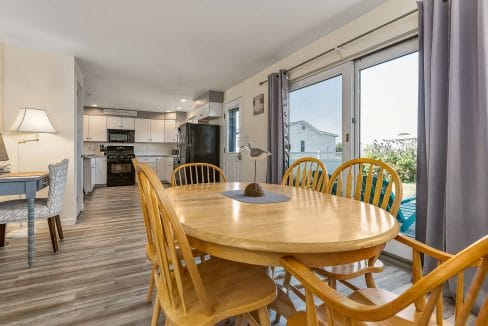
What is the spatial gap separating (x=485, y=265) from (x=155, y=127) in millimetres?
8124

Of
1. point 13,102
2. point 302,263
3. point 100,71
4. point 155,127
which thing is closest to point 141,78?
point 100,71

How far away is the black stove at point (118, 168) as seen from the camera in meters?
6.95

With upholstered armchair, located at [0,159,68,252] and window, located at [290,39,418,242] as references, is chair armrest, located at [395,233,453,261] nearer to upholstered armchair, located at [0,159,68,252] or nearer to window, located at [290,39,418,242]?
window, located at [290,39,418,242]

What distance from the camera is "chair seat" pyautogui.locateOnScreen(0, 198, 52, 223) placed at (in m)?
2.17

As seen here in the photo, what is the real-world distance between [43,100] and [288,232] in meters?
3.75

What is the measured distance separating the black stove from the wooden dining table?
21.7 ft

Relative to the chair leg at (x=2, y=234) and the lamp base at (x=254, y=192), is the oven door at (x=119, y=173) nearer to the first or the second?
the chair leg at (x=2, y=234)

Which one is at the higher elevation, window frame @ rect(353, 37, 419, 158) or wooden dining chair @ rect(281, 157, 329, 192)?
window frame @ rect(353, 37, 419, 158)

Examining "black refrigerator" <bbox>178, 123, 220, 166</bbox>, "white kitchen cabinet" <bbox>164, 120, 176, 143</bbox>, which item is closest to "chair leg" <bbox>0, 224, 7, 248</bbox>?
"black refrigerator" <bbox>178, 123, 220, 166</bbox>

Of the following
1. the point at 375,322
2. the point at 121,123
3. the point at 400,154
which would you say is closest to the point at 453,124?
the point at 400,154

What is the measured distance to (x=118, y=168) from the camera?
703 cm

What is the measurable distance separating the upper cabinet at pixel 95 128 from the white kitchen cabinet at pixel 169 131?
5.51ft

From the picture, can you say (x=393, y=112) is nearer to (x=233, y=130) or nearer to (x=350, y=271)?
(x=350, y=271)

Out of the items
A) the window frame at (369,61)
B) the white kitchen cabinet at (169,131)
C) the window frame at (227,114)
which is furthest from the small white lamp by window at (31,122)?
the white kitchen cabinet at (169,131)
